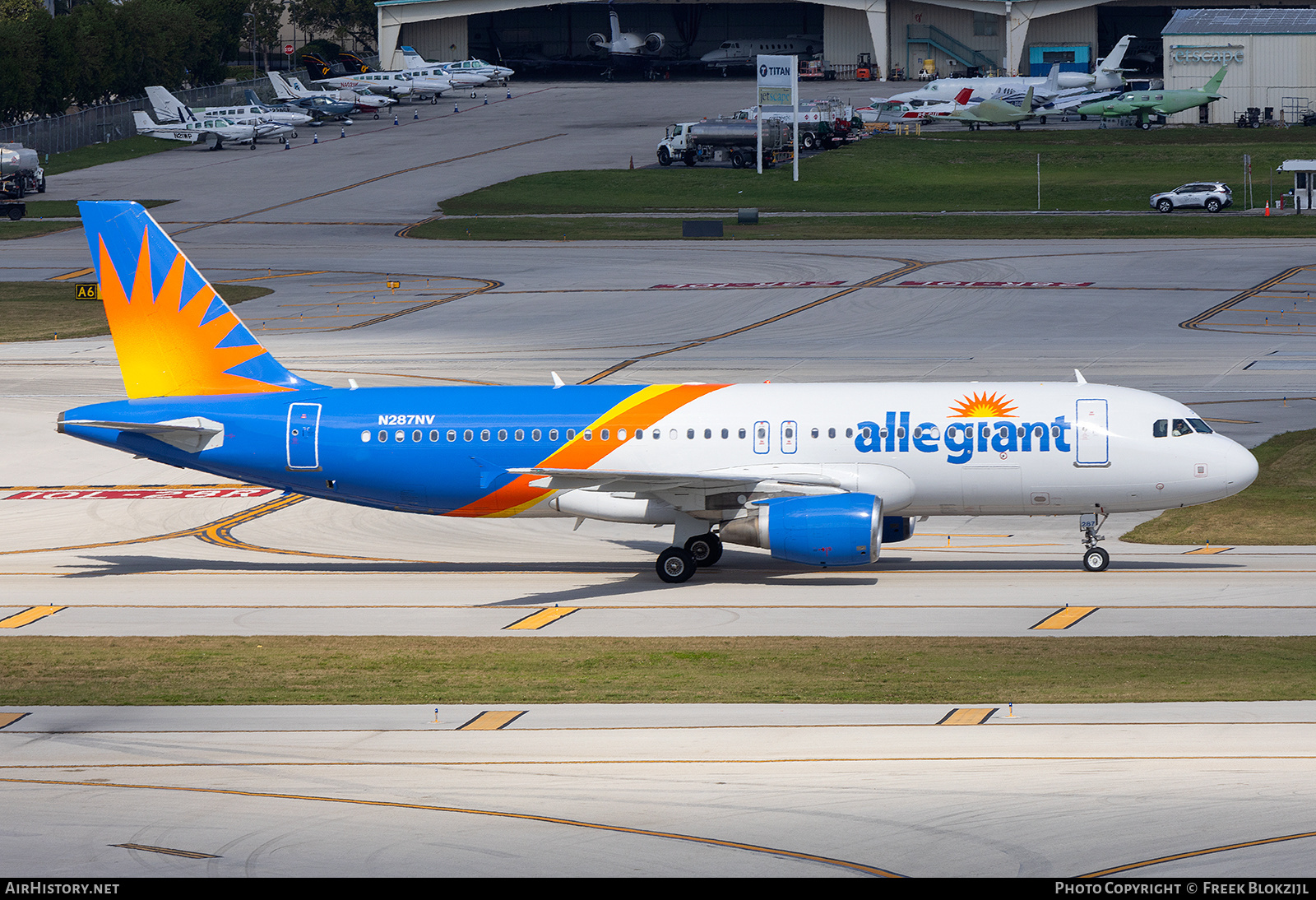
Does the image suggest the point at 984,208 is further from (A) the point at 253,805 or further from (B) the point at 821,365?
(A) the point at 253,805

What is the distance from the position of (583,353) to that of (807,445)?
1253 inches

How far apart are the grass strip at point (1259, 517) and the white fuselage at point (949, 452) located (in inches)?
166

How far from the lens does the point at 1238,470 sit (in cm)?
3478

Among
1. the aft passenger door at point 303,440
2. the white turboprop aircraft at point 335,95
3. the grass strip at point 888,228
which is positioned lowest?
the aft passenger door at point 303,440

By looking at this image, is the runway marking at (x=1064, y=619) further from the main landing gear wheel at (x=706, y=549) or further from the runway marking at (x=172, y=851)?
the runway marking at (x=172, y=851)

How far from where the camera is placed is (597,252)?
9662cm

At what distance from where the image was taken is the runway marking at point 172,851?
19.4 metres

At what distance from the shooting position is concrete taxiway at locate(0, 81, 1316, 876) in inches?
781

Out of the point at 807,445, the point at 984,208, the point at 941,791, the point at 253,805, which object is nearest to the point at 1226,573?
the point at 807,445

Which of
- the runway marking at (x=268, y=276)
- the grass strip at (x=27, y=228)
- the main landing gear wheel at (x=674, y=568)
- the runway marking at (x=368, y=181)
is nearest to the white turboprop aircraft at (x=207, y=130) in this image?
the runway marking at (x=368, y=181)

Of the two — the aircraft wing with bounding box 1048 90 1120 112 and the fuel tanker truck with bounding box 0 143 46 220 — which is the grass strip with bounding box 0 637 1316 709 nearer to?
the fuel tanker truck with bounding box 0 143 46 220

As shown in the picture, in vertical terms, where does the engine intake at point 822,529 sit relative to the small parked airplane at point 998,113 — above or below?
below

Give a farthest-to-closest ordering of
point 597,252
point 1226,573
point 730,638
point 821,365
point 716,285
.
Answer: point 597,252, point 716,285, point 821,365, point 1226,573, point 730,638

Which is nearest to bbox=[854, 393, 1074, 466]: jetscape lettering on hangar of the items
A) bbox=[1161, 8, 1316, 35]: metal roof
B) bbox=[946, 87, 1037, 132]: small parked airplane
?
bbox=[946, 87, 1037, 132]: small parked airplane
